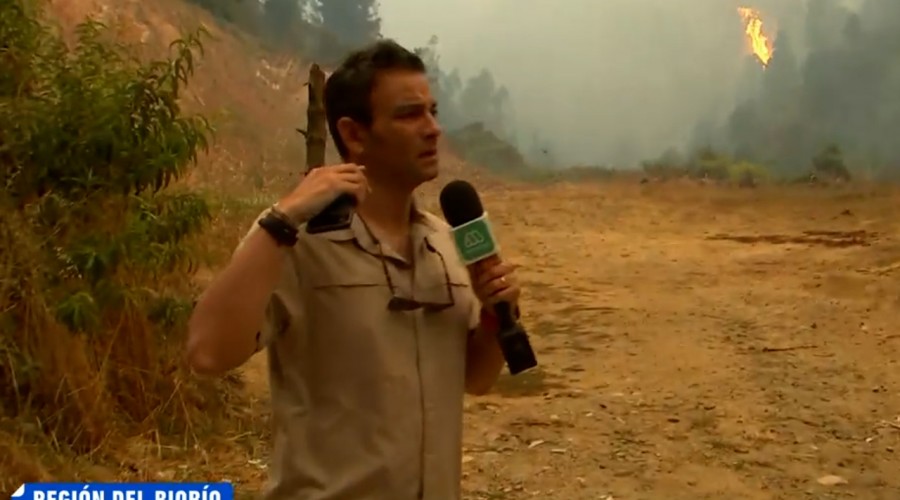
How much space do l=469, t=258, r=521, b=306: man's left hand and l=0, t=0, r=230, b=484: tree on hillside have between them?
9.03 feet

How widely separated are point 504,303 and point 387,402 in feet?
0.77

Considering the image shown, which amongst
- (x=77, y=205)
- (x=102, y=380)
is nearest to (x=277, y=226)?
(x=77, y=205)

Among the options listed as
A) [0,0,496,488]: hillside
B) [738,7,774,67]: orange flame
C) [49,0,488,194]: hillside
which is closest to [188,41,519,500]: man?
[0,0,496,488]: hillside

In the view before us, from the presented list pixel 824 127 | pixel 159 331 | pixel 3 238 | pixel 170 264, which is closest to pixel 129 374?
pixel 159 331

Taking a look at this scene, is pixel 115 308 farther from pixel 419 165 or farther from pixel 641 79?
pixel 641 79

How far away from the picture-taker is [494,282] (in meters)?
1.52

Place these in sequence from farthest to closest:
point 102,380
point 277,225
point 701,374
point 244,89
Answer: point 244,89
point 701,374
point 102,380
point 277,225

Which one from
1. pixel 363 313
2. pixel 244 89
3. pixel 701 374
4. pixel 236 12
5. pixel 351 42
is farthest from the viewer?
pixel 351 42

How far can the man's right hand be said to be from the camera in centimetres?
137

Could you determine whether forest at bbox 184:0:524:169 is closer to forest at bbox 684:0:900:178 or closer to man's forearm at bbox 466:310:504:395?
forest at bbox 684:0:900:178

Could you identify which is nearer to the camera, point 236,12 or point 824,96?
point 824,96

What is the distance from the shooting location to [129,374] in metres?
4.46

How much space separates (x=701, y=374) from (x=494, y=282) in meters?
4.89

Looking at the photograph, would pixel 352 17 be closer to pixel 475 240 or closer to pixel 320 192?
pixel 475 240
